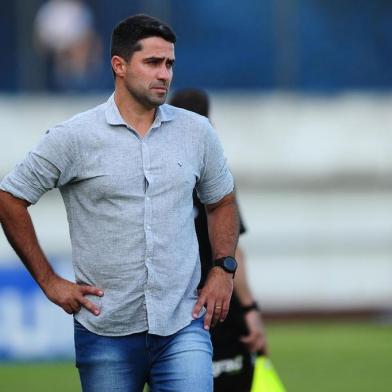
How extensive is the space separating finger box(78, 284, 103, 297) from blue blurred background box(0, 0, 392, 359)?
1042cm

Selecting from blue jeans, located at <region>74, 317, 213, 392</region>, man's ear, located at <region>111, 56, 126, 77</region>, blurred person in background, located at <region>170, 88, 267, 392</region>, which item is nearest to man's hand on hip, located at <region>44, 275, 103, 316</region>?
blue jeans, located at <region>74, 317, 213, 392</region>

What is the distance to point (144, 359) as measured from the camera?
5.87 m

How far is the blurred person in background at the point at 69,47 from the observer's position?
1630 centimetres

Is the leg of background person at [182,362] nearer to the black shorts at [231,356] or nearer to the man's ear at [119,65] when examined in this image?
the man's ear at [119,65]

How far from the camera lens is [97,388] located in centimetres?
586

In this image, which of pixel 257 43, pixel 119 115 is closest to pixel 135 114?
pixel 119 115

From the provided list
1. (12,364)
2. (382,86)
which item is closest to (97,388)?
(12,364)

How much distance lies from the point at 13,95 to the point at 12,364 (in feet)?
12.9

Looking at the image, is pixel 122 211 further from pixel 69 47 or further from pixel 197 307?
pixel 69 47

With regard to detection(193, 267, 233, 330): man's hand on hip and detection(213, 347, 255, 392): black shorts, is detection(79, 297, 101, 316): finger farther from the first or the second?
detection(213, 347, 255, 392): black shorts

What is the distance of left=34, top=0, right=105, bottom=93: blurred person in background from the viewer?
16297 mm

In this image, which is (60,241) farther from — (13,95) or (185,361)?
(185,361)

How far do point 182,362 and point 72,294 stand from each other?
0.53 m

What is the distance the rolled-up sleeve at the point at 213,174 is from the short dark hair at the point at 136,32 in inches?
17.9
